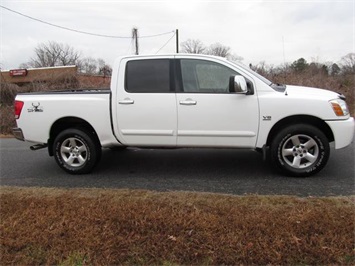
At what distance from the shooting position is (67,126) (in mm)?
5285

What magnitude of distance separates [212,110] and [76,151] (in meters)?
2.39

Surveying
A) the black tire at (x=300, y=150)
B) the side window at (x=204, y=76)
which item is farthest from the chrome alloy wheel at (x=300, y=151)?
the side window at (x=204, y=76)

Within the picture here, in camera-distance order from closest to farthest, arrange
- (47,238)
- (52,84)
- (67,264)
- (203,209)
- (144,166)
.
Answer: (67,264)
(47,238)
(203,209)
(144,166)
(52,84)

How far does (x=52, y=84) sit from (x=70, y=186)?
51.3 ft

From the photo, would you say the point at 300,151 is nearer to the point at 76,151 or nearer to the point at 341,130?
the point at 341,130

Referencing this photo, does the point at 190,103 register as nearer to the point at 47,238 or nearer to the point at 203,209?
the point at 203,209

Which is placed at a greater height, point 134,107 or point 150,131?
point 134,107

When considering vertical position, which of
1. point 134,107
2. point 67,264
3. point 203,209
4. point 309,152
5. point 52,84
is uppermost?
point 52,84

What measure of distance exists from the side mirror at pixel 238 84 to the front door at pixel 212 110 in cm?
10

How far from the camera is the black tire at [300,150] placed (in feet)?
14.7

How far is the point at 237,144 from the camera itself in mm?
4664

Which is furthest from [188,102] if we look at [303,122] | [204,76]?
[303,122]

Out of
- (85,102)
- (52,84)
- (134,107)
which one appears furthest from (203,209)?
(52,84)

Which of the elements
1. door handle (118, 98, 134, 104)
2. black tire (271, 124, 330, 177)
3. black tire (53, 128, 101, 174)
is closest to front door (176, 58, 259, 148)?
black tire (271, 124, 330, 177)
